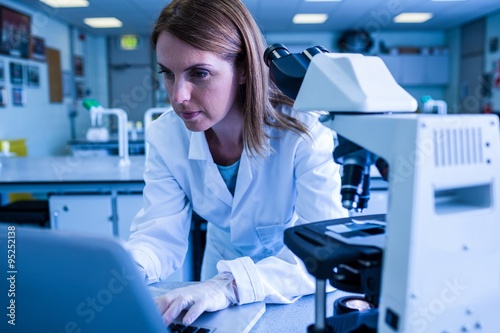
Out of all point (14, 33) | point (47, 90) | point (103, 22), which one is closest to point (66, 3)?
point (14, 33)

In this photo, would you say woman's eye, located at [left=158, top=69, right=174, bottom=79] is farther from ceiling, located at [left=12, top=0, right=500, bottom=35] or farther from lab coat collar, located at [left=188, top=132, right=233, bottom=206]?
ceiling, located at [left=12, top=0, right=500, bottom=35]

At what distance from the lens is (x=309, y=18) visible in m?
6.70

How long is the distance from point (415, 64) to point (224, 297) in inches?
306

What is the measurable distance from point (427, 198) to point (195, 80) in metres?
0.61

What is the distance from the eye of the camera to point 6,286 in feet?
1.69

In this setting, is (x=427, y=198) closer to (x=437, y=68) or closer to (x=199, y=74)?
(x=199, y=74)

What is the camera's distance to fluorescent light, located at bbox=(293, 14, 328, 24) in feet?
21.4

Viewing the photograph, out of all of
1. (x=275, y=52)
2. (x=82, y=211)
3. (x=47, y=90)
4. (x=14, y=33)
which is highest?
(x=14, y=33)

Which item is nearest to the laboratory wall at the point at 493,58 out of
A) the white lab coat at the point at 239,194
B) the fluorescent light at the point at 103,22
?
the fluorescent light at the point at 103,22

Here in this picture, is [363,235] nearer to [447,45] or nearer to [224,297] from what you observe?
[224,297]

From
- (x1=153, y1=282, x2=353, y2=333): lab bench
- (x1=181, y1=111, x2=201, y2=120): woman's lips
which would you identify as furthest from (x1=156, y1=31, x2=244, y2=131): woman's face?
(x1=153, y1=282, x2=353, y2=333): lab bench

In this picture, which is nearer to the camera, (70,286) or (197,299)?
(70,286)

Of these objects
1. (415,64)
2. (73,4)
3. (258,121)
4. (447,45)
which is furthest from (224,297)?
(447,45)

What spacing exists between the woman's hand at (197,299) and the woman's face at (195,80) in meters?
0.37
